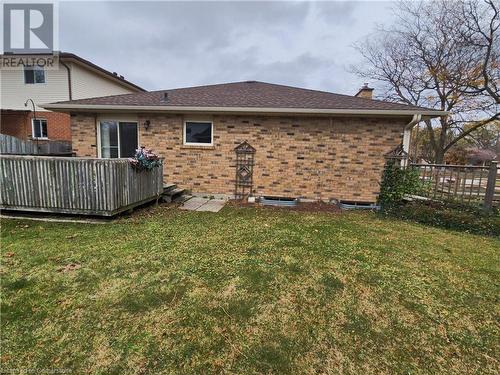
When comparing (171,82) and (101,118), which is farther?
(171,82)

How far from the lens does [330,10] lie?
10.9 meters

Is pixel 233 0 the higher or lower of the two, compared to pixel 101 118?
higher

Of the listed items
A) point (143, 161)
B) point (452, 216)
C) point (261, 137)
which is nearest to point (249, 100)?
point (261, 137)

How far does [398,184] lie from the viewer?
692 centimetres

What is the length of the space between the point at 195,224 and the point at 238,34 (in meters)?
14.0

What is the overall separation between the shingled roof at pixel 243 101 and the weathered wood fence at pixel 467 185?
1.60 m

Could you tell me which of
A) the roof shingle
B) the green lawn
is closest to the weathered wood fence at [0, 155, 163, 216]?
the green lawn

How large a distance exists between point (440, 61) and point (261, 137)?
16631 mm

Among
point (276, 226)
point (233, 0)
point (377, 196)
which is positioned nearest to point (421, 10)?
point (233, 0)

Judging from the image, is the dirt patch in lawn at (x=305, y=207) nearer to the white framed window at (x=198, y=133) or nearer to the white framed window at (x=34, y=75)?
the white framed window at (x=198, y=133)

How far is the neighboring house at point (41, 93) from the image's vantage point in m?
15.4

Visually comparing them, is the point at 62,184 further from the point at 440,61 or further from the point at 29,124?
the point at 440,61

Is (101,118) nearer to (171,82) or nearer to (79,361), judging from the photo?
(79,361)

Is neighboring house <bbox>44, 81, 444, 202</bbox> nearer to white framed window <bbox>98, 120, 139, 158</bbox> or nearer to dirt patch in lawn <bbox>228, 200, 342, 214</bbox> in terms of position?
white framed window <bbox>98, 120, 139, 158</bbox>
